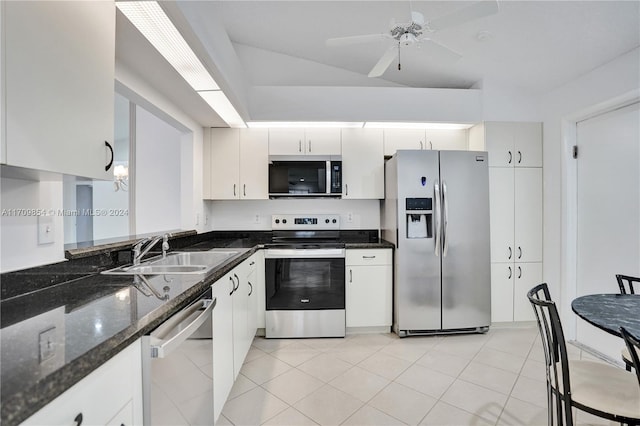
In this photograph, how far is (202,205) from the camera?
3299 mm

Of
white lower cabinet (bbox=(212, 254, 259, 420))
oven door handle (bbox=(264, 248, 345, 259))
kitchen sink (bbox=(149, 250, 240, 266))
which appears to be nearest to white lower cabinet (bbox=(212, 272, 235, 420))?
white lower cabinet (bbox=(212, 254, 259, 420))

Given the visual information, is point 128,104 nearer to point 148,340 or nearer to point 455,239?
point 148,340

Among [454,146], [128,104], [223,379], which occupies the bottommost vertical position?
[223,379]

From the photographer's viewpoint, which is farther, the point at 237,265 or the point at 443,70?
the point at 443,70

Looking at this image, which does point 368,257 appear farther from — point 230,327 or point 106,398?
point 106,398

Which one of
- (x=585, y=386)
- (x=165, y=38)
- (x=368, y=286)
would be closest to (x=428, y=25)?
(x=165, y=38)

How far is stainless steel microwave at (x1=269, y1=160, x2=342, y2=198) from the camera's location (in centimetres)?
325

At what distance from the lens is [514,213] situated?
10.5 feet

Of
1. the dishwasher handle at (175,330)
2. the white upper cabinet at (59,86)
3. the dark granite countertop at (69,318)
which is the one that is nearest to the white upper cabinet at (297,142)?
the dark granite countertop at (69,318)

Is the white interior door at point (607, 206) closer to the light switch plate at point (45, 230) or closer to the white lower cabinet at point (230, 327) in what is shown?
the white lower cabinet at point (230, 327)

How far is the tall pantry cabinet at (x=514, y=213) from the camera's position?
10.4 ft

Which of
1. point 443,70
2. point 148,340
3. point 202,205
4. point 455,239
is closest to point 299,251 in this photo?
point 202,205

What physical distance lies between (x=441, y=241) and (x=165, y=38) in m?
2.70

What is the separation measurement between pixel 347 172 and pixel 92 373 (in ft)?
9.43
